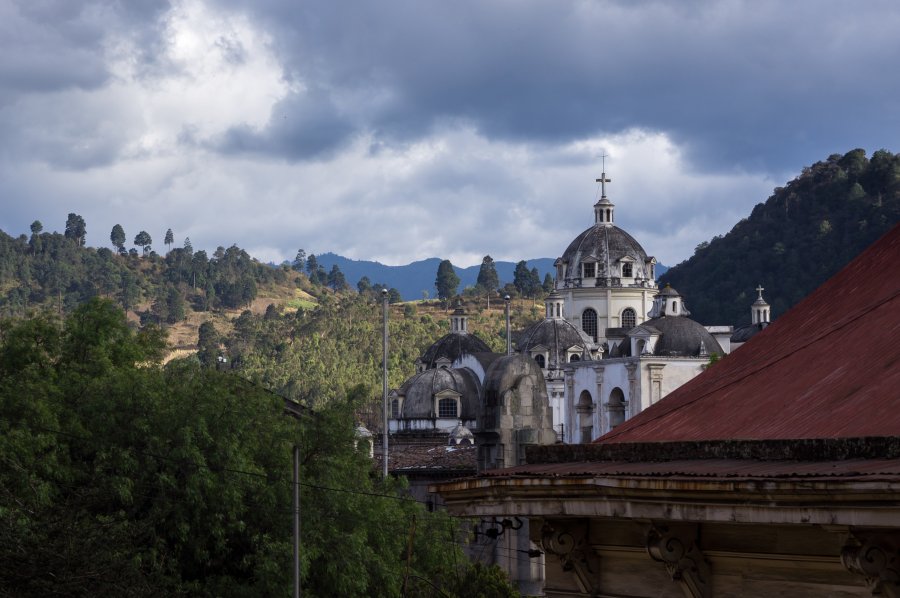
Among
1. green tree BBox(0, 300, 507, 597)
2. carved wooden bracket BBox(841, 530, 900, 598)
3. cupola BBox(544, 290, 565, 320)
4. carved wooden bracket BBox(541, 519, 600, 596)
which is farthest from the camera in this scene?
cupola BBox(544, 290, 565, 320)

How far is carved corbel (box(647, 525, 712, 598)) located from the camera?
6.89 m

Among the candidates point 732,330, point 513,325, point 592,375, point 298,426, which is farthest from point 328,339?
point 298,426

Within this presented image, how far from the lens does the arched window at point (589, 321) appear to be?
12600cm

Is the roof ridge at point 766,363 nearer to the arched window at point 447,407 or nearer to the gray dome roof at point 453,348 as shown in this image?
the arched window at point 447,407

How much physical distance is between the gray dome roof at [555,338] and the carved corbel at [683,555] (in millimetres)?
103874

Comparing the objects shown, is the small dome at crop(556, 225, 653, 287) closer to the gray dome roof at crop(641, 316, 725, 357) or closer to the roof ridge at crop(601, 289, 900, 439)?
the gray dome roof at crop(641, 316, 725, 357)

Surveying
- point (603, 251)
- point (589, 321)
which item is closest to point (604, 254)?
point (603, 251)

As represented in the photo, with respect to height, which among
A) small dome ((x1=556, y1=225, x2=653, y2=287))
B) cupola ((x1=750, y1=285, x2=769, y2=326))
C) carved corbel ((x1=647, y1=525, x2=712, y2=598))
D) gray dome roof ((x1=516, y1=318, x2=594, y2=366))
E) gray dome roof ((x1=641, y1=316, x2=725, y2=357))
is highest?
small dome ((x1=556, y1=225, x2=653, y2=287))

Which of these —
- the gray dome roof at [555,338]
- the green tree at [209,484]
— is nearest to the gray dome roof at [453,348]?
Result: the gray dome roof at [555,338]

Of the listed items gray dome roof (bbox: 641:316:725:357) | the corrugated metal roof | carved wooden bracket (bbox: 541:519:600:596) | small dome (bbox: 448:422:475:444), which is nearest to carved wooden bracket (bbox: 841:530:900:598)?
the corrugated metal roof

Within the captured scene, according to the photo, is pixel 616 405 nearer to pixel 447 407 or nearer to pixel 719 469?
pixel 447 407

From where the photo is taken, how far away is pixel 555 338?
112562mm

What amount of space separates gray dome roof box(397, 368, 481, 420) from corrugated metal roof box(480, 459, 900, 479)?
90.3 m

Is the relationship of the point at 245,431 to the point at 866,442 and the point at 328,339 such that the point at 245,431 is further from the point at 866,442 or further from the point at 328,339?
the point at 328,339
